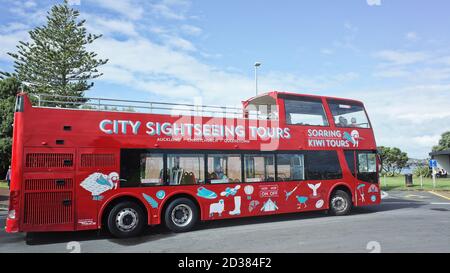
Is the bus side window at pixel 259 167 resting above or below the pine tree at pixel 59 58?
below

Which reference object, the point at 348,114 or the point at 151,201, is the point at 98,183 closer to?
the point at 151,201

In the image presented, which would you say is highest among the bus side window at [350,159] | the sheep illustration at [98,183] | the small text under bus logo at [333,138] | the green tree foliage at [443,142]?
the green tree foliage at [443,142]

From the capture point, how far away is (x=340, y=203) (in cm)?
1211

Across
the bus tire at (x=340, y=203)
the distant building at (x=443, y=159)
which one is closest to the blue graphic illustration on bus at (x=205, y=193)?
the bus tire at (x=340, y=203)

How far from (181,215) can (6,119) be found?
80.5 feet

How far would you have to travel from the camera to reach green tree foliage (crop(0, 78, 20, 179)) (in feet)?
87.9

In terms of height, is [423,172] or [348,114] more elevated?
[348,114]

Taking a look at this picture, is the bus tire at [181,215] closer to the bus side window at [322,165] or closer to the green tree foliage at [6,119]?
the bus side window at [322,165]

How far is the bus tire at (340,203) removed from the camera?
11.9 metres

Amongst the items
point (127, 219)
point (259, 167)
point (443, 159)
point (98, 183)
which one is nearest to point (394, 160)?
point (443, 159)

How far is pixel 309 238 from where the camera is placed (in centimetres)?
830

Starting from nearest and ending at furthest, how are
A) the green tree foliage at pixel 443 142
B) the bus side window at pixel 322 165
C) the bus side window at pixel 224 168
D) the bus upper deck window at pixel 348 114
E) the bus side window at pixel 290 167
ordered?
the bus side window at pixel 224 168
the bus side window at pixel 290 167
the bus side window at pixel 322 165
the bus upper deck window at pixel 348 114
the green tree foliage at pixel 443 142

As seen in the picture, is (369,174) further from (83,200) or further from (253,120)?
(83,200)
